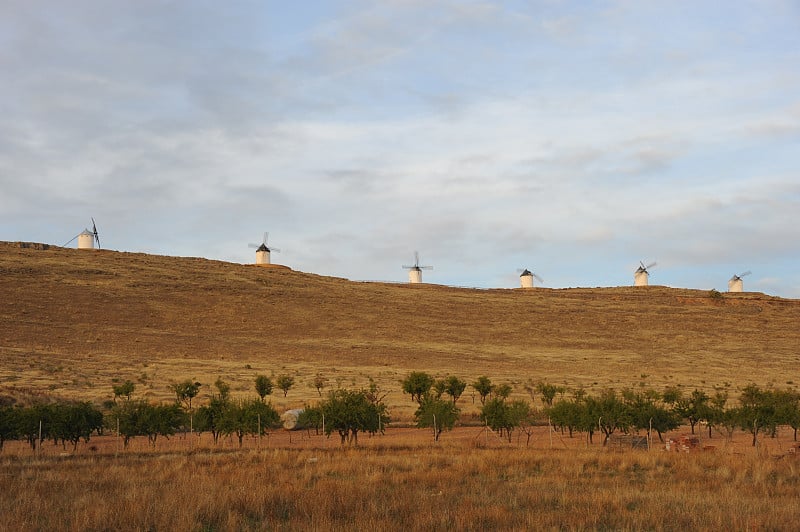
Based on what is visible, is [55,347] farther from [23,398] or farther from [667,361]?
[667,361]

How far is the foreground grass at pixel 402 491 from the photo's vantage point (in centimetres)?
1350

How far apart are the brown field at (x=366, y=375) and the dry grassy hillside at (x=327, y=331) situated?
0.38 metres

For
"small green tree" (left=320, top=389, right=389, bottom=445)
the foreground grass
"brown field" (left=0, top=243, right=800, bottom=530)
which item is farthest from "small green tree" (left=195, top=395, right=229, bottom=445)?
the foreground grass

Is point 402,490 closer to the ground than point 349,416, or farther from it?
closer to the ground

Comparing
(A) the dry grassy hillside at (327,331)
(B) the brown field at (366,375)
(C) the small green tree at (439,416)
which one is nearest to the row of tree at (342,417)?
(C) the small green tree at (439,416)

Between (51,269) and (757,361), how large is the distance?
270 ft

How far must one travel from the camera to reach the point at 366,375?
59531 millimetres

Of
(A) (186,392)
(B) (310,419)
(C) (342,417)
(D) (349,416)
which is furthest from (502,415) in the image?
(A) (186,392)

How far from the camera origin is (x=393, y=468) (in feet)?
72.5

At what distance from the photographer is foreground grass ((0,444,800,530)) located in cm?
1350

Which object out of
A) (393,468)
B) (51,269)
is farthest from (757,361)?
(51,269)

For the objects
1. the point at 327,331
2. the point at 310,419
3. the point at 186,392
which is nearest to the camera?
the point at 310,419

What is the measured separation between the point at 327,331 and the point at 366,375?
20.1 metres

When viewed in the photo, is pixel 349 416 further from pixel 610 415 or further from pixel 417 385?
pixel 417 385
